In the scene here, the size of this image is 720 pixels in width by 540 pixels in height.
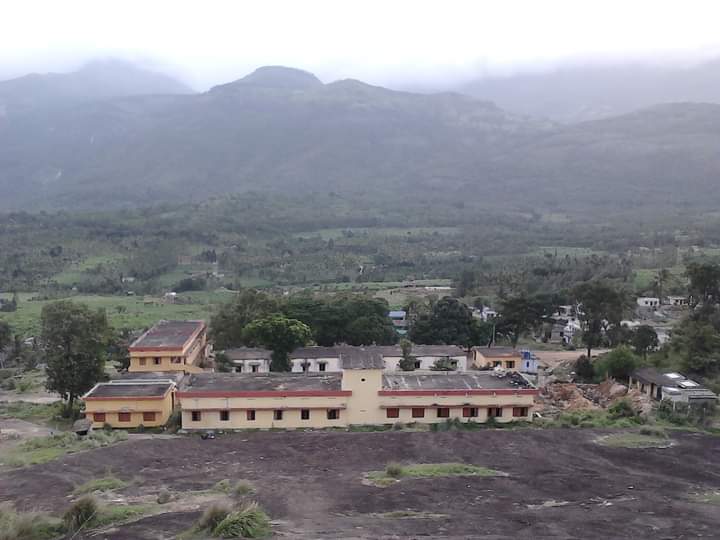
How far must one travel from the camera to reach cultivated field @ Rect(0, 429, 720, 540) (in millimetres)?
20906

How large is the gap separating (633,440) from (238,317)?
988 inches

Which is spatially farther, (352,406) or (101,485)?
(352,406)

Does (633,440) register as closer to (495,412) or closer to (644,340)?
(495,412)

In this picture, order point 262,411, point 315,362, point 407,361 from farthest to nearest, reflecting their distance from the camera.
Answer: point 407,361
point 315,362
point 262,411

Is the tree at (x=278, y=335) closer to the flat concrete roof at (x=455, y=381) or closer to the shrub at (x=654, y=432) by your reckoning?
the flat concrete roof at (x=455, y=381)

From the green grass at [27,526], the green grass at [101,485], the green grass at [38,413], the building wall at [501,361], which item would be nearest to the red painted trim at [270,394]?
the green grass at [38,413]

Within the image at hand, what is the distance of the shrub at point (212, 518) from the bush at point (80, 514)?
3.15 meters

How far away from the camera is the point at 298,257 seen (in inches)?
4245

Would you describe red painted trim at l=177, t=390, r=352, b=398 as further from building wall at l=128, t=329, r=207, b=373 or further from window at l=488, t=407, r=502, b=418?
building wall at l=128, t=329, r=207, b=373

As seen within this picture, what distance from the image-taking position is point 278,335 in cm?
4094

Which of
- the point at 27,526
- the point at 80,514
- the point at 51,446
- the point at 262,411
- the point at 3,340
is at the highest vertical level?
the point at 27,526

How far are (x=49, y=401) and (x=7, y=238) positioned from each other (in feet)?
283

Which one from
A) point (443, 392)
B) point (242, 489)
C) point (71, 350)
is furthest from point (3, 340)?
point (242, 489)

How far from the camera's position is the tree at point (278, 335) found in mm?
40906
